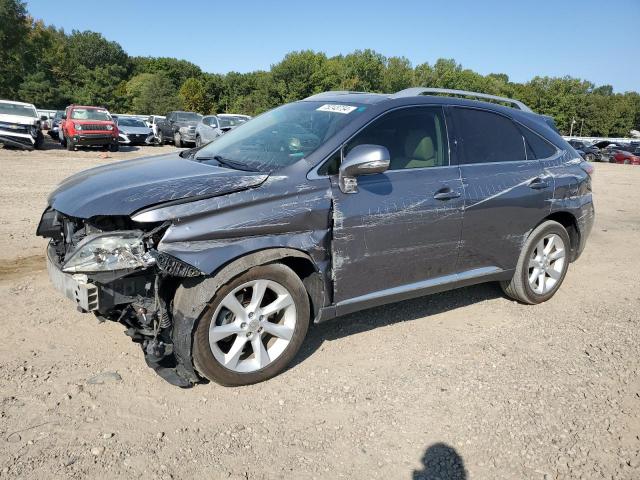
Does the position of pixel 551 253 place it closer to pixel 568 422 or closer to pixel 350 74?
pixel 568 422

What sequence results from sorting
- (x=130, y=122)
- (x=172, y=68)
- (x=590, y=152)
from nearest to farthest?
(x=130, y=122) → (x=590, y=152) → (x=172, y=68)

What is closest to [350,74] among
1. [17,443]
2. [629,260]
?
[629,260]

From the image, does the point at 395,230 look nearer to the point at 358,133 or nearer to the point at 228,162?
the point at 358,133

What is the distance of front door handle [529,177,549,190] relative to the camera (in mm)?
4690

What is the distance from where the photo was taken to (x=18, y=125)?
18156 mm

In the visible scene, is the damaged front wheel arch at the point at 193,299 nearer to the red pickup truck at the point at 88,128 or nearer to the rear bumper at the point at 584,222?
the rear bumper at the point at 584,222

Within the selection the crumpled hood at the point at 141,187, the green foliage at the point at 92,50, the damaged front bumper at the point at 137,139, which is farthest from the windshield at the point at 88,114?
the green foliage at the point at 92,50

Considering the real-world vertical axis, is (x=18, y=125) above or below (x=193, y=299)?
above

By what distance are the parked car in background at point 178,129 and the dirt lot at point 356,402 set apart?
21232 millimetres

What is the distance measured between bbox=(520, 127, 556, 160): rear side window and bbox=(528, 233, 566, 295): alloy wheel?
2.54 feet

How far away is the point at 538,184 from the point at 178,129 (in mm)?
23207

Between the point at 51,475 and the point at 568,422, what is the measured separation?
2.89 m

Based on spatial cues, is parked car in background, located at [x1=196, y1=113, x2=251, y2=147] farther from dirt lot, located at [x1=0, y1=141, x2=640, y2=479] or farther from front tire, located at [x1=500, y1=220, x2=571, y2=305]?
front tire, located at [x1=500, y1=220, x2=571, y2=305]

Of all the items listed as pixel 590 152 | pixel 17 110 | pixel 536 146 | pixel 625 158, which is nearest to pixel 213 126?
pixel 17 110
